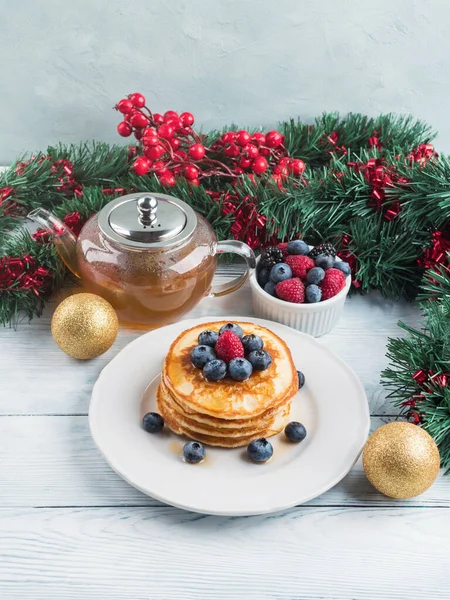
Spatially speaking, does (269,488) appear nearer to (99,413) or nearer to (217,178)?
(99,413)

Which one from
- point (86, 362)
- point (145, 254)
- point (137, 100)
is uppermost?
point (137, 100)

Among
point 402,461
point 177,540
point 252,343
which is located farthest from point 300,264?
point 177,540

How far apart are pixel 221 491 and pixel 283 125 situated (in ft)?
3.50

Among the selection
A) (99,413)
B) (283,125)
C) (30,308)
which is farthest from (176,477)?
(283,125)

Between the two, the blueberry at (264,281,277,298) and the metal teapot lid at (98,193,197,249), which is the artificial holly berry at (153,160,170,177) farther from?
the blueberry at (264,281,277,298)

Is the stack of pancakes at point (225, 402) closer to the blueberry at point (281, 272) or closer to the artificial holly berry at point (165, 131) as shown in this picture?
the blueberry at point (281, 272)

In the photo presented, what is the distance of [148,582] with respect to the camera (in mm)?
966

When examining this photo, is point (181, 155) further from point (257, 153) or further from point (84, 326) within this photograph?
point (84, 326)

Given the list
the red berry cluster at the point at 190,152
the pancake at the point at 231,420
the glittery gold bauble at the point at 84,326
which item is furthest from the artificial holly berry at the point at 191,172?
the pancake at the point at 231,420

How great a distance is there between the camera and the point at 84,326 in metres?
1.30

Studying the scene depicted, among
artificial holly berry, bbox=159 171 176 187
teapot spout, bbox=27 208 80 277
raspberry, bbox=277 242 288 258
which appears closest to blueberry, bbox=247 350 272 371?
raspberry, bbox=277 242 288 258

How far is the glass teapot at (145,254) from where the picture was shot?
132 centimetres

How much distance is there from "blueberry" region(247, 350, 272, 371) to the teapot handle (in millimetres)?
330

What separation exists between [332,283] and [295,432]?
34 centimetres
